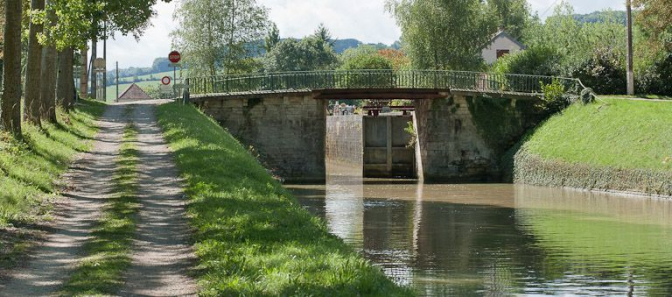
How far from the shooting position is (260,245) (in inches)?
627

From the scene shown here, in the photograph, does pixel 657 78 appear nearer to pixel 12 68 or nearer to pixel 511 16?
pixel 12 68

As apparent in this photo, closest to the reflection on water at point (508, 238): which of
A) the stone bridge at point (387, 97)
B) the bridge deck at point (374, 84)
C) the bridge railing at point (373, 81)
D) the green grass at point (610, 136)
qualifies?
the green grass at point (610, 136)

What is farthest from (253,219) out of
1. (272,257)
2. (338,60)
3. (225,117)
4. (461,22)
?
(338,60)

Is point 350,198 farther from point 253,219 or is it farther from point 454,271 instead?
point 253,219

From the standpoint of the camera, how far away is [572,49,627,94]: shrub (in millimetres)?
59156

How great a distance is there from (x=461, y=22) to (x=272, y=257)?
62129 millimetres

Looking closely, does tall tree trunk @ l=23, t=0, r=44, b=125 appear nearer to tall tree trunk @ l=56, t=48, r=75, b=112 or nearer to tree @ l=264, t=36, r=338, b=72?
tall tree trunk @ l=56, t=48, r=75, b=112

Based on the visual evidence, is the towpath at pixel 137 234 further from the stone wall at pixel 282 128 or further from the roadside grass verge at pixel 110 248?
the stone wall at pixel 282 128

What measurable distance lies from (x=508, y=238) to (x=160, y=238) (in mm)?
14790

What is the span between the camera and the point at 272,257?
14781 millimetres

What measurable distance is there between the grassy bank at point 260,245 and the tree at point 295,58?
110 meters

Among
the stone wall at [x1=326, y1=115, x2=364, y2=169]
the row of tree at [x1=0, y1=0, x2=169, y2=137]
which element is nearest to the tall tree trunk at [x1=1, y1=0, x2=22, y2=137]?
the row of tree at [x1=0, y1=0, x2=169, y2=137]

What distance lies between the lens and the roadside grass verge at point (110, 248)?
13.3 m

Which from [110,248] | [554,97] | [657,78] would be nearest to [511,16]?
[657,78]
